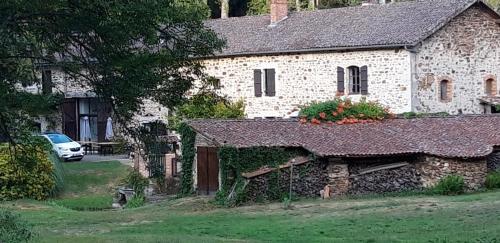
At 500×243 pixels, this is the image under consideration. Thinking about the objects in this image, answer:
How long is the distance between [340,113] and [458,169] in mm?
5294

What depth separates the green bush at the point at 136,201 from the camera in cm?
3431

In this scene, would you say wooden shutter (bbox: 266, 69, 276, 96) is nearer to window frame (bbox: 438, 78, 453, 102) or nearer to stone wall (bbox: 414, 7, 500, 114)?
stone wall (bbox: 414, 7, 500, 114)

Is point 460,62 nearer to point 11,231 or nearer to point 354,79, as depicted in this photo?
point 354,79

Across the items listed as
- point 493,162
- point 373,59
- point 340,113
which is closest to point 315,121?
point 340,113

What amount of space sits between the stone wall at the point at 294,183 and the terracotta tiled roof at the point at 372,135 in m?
0.81

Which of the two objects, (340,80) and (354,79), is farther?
(340,80)

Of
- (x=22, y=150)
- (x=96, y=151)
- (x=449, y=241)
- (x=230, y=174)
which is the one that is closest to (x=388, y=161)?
(x=230, y=174)

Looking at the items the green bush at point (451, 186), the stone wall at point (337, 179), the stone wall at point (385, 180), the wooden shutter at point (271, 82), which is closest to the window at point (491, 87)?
the wooden shutter at point (271, 82)

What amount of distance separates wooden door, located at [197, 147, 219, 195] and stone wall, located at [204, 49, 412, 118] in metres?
11.1

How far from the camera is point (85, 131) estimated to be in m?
57.1

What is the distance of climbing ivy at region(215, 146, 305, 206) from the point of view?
31.2 meters

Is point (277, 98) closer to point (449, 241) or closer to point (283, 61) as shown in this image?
point (283, 61)

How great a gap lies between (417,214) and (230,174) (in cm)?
816

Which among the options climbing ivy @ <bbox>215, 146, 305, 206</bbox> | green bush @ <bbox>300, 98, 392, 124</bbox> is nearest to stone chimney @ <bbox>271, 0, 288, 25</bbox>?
green bush @ <bbox>300, 98, 392, 124</bbox>
